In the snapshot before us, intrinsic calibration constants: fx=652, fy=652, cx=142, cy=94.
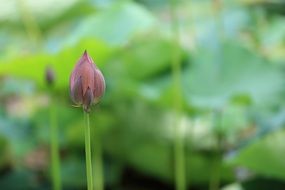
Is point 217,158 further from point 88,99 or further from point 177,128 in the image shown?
point 88,99

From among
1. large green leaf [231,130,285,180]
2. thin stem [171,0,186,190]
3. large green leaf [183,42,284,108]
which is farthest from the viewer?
large green leaf [183,42,284,108]

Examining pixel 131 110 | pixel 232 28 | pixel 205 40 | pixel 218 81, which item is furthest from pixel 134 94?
pixel 232 28

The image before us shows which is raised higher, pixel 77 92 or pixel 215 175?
pixel 77 92

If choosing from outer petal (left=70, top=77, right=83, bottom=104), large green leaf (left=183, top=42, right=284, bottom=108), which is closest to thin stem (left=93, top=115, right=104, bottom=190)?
large green leaf (left=183, top=42, right=284, bottom=108)

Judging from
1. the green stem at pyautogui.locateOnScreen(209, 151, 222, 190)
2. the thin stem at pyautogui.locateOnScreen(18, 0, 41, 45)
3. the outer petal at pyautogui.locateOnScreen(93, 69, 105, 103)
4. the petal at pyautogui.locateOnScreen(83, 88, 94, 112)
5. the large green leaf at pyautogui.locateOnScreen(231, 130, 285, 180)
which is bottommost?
the green stem at pyautogui.locateOnScreen(209, 151, 222, 190)

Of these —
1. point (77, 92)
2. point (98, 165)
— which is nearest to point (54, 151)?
point (98, 165)

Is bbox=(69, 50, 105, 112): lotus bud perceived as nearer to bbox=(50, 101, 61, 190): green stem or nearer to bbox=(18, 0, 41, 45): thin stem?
bbox=(50, 101, 61, 190): green stem

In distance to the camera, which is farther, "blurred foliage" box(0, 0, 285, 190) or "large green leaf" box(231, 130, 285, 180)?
"blurred foliage" box(0, 0, 285, 190)
